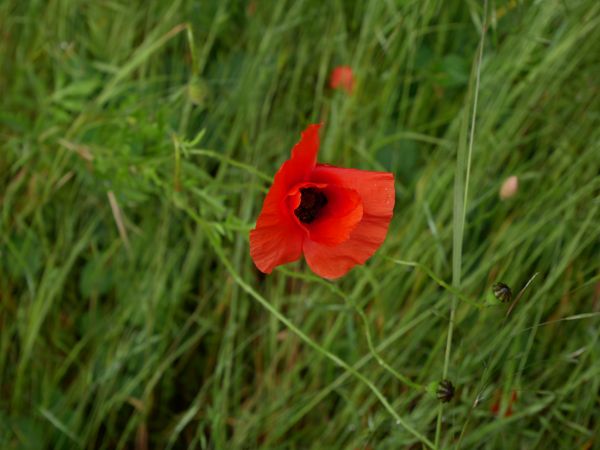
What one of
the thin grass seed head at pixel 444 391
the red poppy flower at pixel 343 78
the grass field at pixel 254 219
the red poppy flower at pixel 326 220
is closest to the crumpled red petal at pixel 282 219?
the red poppy flower at pixel 326 220

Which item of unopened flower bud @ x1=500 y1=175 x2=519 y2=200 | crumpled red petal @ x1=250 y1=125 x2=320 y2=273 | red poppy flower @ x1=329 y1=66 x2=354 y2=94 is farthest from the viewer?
red poppy flower @ x1=329 y1=66 x2=354 y2=94

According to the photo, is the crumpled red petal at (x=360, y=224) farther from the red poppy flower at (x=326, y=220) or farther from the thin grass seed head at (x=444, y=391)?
the thin grass seed head at (x=444, y=391)

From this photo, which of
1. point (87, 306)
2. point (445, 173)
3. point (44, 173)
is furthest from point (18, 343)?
point (445, 173)

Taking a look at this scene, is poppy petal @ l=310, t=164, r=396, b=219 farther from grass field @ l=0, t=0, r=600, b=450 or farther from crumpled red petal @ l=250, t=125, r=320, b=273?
grass field @ l=0, t=0, r=600, b=450

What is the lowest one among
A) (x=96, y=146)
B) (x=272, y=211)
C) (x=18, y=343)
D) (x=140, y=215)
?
(x=18, y=343)

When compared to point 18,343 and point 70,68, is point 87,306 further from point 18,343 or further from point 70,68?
point 70,68

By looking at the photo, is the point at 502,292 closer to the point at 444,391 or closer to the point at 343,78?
the point at 444,391

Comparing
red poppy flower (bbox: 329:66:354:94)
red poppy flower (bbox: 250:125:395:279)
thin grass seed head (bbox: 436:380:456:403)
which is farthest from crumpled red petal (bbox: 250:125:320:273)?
red poppy flower (bbox: 329:66:354:94)
